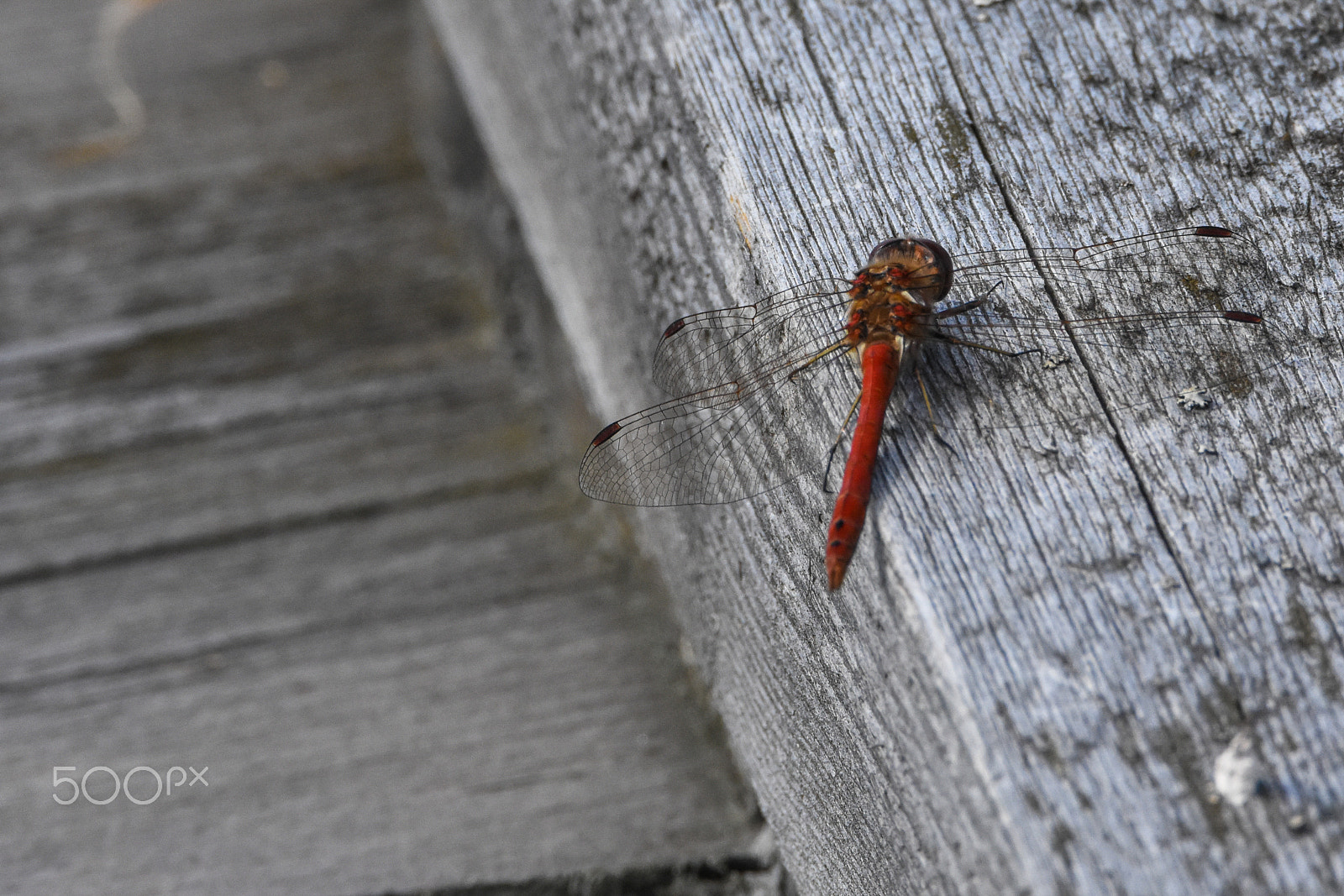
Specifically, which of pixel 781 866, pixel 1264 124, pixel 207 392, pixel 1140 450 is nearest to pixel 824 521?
pixel 1140 450

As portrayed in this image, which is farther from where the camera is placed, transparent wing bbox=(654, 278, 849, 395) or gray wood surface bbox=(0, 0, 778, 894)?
gray wood surface bbox=(0, 0, 778, 894)

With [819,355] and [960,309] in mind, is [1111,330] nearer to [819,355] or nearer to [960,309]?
[960,309]

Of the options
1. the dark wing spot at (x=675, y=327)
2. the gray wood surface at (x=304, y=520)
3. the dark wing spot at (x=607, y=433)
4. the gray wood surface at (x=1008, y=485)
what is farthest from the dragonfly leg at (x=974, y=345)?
the gray wood surface at (x=304, y=520)

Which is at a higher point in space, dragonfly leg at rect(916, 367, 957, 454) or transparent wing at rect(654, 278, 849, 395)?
transparent wing at rect(654, 278, 849, 395)

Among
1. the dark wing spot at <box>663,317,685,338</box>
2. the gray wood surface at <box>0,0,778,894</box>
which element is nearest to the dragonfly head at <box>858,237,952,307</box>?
the dark wing spot at <box>663,317,685,338</box>

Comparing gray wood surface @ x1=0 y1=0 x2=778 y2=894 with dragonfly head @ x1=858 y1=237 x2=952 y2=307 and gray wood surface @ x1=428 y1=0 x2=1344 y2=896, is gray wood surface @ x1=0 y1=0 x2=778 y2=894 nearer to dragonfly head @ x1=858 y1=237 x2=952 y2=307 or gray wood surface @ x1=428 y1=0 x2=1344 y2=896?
gray wood surface @ x1=428 y1=0 x2=1344 y2=896

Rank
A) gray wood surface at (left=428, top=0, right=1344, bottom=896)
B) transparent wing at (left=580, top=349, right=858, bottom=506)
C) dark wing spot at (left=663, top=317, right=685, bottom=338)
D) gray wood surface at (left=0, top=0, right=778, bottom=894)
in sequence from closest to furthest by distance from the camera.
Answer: gray wood surface at (left=428, top=0, right=1344, bottom=896) < transparent wing at (left=580, top=349, right=858, bottom=506) < dark wing spot at (left=663, top=317, right=685, bottom=338) < gray wood surface at (left=0, top=0, right=778, bottom=894)

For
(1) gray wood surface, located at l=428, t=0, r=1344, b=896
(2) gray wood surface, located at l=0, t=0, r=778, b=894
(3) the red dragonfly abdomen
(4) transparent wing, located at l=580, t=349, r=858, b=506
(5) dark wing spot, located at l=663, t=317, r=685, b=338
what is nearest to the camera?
(1) gray wood surface, located at l=428, t=0, r=1344, b=896

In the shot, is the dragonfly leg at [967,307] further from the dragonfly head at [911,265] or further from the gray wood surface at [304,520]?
the gray wood surface at [304,520]
